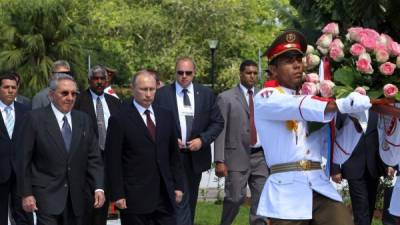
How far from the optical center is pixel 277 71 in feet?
21.1

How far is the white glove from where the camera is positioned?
5.62 meters

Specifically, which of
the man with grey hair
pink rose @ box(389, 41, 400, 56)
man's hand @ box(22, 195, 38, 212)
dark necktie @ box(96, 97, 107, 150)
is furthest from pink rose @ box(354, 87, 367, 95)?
the man with grey hair

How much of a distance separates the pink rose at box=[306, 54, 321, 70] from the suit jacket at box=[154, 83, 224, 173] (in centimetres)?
370

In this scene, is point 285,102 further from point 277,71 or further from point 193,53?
point 193,53

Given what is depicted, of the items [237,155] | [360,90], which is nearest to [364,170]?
[237,155]

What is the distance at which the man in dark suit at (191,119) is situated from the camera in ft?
33.2

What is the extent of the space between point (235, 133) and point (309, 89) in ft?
15.0

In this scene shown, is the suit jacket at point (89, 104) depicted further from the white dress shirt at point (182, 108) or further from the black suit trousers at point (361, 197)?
the black suit trousers at point (361, 197)

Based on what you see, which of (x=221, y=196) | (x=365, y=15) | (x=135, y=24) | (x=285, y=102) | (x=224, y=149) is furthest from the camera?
(x=135, y=24)

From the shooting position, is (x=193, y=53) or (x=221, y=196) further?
(x=193, y=53)

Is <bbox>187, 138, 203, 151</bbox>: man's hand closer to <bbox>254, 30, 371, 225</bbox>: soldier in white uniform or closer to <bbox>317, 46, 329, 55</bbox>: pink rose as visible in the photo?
<bbox>254, 30, 371, 225</bbox>: soldier in white uniform

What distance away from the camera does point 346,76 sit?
20.6 feet

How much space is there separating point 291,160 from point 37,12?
26.3 meters

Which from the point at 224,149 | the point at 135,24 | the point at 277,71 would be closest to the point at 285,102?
the point at 277,71
